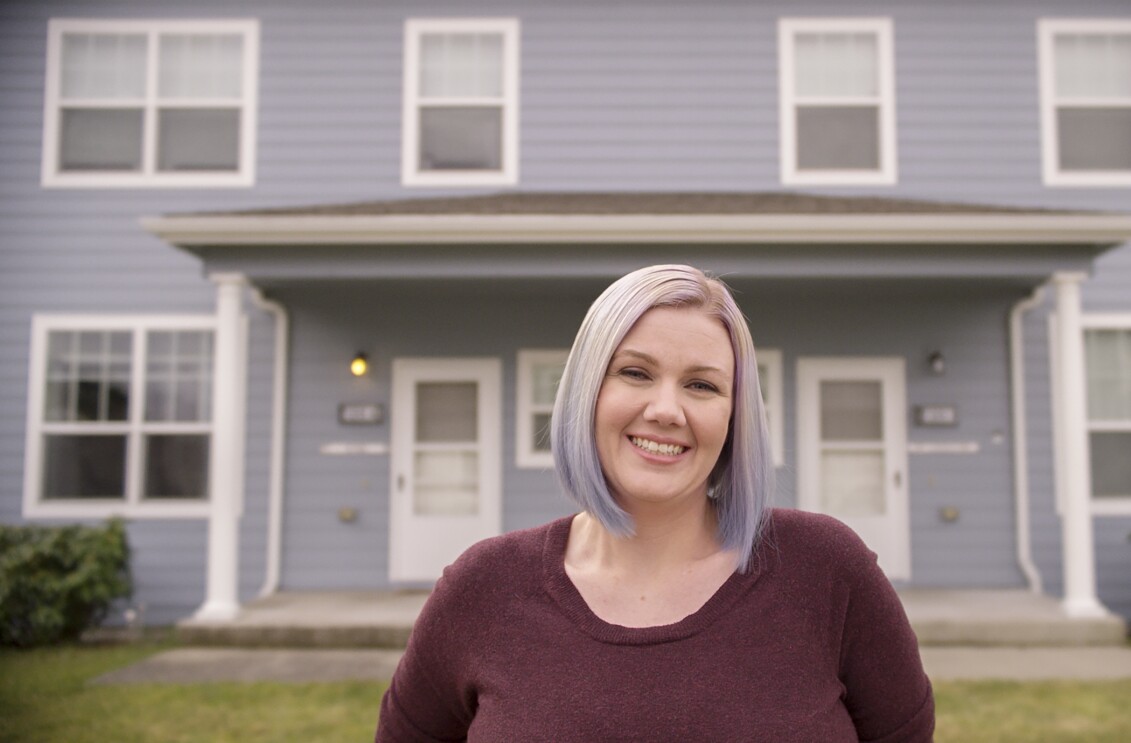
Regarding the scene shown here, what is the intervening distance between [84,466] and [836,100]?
24.0ft

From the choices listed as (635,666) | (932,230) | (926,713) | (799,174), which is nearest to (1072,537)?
(932,230)

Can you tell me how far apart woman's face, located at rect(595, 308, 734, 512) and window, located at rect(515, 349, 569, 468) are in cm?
587

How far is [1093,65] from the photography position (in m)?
7.69

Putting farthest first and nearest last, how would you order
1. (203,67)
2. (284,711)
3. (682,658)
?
(203,67), (284,711), (682,658)

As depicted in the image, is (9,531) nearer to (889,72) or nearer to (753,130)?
(753,130)

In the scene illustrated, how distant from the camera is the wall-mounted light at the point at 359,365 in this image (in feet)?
24.0

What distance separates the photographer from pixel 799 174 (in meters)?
7.68

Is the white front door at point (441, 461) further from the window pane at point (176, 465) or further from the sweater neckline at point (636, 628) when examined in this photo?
the sweater neckline at point (636, 628)

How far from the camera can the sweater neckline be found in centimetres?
140

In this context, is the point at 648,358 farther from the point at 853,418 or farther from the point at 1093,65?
the point at 1093,65

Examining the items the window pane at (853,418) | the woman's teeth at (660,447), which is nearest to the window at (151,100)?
the window pane at (853,418)

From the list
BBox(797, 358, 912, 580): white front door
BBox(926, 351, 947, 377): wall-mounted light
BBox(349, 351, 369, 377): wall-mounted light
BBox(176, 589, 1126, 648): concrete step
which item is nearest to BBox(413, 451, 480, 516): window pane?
BBox(349, 351, 369, 377): wall-mounted light

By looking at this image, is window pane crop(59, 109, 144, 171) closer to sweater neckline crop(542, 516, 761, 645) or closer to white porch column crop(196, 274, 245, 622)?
white porch column crop(196, 274, 245, 622)

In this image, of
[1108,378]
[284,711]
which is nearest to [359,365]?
[284,711]
